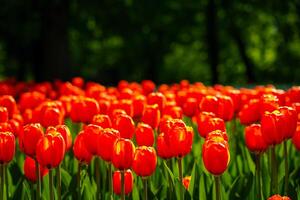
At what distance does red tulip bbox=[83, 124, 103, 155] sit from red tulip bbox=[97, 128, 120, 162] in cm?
14

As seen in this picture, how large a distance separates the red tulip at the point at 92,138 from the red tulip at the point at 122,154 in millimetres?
352

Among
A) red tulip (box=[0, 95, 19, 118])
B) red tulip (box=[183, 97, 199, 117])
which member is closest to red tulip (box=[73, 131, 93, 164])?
red tulip (box=[183, 97, 199, 117])

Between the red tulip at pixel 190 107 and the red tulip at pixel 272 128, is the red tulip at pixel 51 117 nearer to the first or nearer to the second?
the red tulip at pixel 190 107

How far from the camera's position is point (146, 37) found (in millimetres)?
24344

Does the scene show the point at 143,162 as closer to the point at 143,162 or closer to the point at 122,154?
the point at 143,162

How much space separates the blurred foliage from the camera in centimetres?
1720

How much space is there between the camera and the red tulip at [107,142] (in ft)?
12.3

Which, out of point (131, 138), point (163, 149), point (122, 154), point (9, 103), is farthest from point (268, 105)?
point (9, 103)

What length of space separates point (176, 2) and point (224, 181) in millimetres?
20200

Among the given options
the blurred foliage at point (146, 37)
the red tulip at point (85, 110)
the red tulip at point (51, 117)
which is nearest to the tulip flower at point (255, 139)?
the red tulip at point (51, 117)

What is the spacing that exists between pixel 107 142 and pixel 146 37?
20730 millimetres

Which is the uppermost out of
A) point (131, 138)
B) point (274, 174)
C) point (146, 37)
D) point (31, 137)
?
point (146, 37)

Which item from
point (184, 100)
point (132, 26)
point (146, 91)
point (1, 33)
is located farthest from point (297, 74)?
point (184, 100)

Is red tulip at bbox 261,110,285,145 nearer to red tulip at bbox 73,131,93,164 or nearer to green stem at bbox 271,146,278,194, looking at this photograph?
green stem at bbox 271,146,278,194
